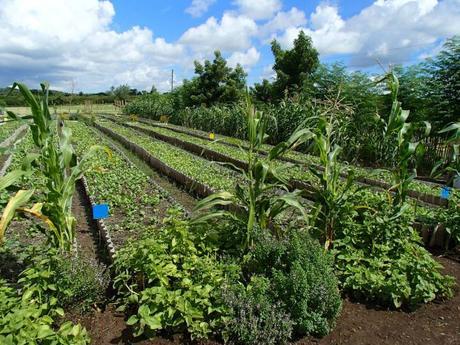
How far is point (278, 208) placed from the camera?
→ 334 centimetres

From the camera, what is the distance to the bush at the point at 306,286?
262 centimetres

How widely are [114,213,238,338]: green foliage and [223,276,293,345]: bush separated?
9cm

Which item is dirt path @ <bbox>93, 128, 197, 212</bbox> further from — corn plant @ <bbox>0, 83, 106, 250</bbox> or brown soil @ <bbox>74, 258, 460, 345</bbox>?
brown soil @ <bbox>74, 258, 460, 345</bbox>

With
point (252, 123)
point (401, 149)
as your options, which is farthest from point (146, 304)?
point (401, 149)

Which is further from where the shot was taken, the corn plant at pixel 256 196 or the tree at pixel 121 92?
the tree at pixel 121 92

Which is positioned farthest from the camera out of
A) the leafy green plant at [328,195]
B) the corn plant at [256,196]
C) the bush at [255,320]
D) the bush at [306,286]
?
the leafy green plant at [328,195]

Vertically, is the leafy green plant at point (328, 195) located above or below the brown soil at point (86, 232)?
above

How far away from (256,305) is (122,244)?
223 centimetres

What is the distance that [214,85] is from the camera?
27.2 meters

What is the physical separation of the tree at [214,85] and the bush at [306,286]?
79.2ft

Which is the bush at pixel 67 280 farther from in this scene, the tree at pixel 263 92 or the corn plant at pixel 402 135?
the tree at pixel 263 92

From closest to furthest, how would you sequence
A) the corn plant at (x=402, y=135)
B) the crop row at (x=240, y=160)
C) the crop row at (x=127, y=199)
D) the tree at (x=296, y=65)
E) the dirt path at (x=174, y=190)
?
the corn plant at (x=402, y=135)
the crop row at (x=240, y=160)
the crop row at (x=127, y=199)
the dirt path at (x=174, y=190)
the tree at (x=296, y=65)

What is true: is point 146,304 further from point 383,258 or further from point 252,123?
point 383,258

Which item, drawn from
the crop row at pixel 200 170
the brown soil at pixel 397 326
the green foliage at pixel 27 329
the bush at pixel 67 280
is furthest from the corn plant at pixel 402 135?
the green foliage at pixel 27 329
